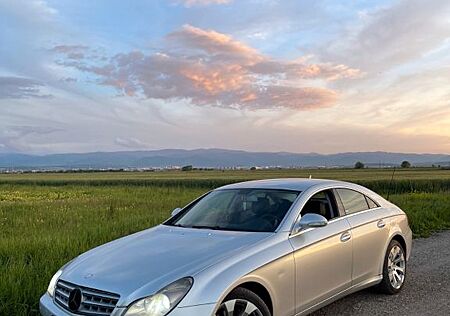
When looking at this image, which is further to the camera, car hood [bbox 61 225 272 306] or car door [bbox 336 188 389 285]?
car door [bbox 336 188 389 285]

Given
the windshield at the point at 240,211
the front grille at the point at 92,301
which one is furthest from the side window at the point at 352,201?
the front grille at the point at 92,301

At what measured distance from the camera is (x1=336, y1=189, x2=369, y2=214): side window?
559 centimetres

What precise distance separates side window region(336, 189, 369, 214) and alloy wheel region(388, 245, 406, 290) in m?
0.75

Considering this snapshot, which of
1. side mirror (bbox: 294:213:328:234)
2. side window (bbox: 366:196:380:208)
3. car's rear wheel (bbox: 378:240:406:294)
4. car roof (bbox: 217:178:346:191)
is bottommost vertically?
car's rear wheel (bbox: 378:240:406:294)

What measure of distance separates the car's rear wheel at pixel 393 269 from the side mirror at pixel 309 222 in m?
1.83

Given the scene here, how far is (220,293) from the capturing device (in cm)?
363

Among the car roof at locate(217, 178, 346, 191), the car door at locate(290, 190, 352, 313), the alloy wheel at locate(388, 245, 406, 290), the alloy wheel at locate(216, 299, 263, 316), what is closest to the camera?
the alloy wheel at locate(216, 299, 263, 316)

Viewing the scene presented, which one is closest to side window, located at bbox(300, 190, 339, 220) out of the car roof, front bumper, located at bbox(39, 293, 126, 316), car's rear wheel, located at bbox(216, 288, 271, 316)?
the car roof

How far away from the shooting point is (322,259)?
15.6 feet

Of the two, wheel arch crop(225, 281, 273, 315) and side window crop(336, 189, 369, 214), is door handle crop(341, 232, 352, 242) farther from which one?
wheel arch crop(225, 281, 273, 315)

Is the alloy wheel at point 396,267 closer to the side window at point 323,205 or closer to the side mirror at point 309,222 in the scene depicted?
the side window at point 323,205

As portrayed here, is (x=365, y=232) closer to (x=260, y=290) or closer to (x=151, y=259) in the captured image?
(x=260, y=290)

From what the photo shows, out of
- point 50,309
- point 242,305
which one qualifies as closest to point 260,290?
point 242,305

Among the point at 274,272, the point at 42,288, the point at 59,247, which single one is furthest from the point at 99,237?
the point at 274,272
